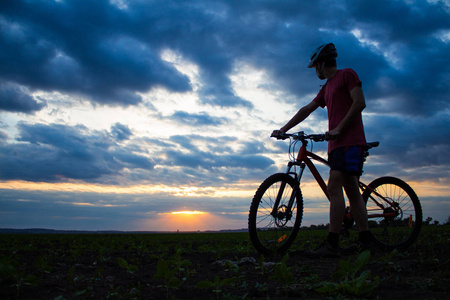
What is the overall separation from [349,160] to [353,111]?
0.64 m

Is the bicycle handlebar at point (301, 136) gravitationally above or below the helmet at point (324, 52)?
below

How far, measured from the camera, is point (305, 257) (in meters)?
4.28

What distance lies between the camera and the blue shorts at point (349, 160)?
4.20 metres

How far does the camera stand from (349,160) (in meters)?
4.20

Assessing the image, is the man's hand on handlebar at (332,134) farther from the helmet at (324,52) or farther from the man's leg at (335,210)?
the helmet at (324,52)

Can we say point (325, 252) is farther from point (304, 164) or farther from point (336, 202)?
point (304, 164)

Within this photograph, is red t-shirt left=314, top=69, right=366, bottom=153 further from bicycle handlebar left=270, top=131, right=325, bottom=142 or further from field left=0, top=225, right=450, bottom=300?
field left=0, top=225, right=450, bottom=300

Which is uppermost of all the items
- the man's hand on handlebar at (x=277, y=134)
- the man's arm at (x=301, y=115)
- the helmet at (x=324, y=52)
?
the helmet at (x=324, y=52)

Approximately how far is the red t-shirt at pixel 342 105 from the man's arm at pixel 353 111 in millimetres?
105

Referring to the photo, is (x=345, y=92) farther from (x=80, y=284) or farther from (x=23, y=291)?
(x=23, y=291)

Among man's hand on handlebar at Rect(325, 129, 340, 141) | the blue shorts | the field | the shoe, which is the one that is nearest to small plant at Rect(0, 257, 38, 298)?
the field

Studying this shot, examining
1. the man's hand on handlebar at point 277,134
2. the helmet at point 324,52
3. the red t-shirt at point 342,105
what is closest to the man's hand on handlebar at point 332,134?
the red t-shirt at point 342,105

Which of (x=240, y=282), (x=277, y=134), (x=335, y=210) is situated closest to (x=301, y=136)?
(x=277, y=134)

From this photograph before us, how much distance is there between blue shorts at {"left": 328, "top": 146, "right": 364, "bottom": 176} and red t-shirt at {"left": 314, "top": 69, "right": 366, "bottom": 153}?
0.07 metres
